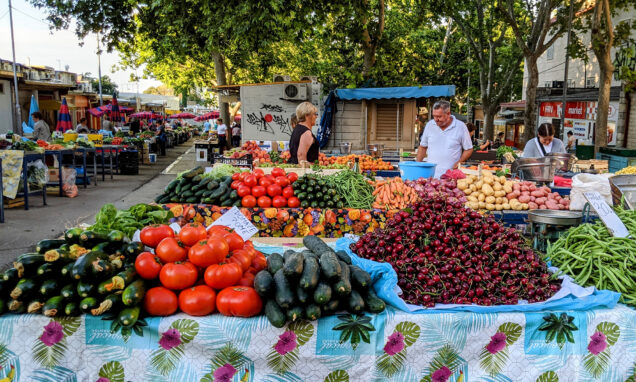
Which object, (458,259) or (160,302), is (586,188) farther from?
(160,302)

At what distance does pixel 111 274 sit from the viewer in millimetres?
2629

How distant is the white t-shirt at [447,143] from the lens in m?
6.84

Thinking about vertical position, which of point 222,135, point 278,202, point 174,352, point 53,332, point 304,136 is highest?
point 222,135

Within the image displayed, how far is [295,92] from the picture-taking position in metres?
12.9

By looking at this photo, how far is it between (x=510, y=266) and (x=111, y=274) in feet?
8.01

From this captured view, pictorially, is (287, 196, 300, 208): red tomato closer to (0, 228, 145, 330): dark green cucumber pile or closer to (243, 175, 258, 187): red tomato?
(243, 175, 258, 187): red tomato

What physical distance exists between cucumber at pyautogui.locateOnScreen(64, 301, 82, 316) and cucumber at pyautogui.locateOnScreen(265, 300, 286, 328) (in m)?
1.06

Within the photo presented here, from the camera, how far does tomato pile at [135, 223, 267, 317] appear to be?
2.65 meters

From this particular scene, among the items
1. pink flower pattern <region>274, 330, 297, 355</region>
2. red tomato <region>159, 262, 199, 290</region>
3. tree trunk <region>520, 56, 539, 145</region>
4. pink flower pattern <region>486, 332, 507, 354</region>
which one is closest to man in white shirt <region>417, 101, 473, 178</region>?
pink flower pattern <region>486, 332, 507, 354</region>

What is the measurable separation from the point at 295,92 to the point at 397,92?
289 cm

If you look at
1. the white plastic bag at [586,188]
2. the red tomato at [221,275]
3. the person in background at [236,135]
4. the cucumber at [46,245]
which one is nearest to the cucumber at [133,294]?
the red tomato at [221,275]

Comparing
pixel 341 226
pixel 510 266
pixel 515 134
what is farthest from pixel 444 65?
pixel 510 266

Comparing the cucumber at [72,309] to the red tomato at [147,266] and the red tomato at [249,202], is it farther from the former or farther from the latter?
the red tomato at [249,202]

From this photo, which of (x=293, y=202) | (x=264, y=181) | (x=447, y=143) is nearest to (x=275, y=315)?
(x=293, y=202)
